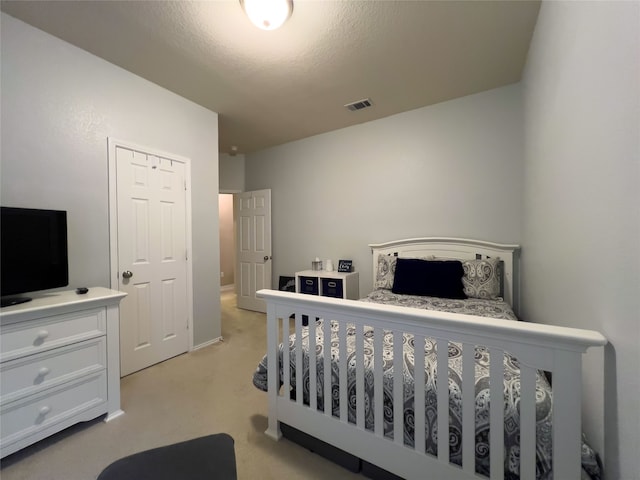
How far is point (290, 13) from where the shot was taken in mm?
1706

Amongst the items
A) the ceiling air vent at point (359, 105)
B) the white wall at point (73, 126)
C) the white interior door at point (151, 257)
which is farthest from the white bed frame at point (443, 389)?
the ceiling air vent at point (359, 105)

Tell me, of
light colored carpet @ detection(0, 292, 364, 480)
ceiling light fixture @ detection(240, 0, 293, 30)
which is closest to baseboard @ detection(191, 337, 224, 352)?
light colored carpet @ detection(0, 292, 364, 480)

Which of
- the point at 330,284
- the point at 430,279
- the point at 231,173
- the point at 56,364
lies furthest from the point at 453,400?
the point at 231,173

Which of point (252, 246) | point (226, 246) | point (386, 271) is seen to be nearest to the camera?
point (386, 271)

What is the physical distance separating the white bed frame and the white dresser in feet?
3.62

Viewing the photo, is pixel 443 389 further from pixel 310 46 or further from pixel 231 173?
pixel 231 173

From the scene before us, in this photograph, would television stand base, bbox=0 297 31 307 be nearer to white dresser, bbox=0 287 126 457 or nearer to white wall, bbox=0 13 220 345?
white dresser, bbox=0 287 126 457

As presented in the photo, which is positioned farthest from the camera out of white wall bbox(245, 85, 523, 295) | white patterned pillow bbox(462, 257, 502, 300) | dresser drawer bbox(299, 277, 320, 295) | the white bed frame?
dresser drawer bbox(299, 277, 320, 295)

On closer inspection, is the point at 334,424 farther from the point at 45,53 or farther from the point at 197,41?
the point at 45,53

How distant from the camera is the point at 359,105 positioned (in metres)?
2.95

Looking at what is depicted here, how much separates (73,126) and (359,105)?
255cm

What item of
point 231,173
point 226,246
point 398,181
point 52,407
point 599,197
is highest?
point 231,173

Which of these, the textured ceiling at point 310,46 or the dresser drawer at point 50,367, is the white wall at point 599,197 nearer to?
the textured ceiling at point 310,46

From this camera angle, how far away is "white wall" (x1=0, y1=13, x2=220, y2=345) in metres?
1.77
